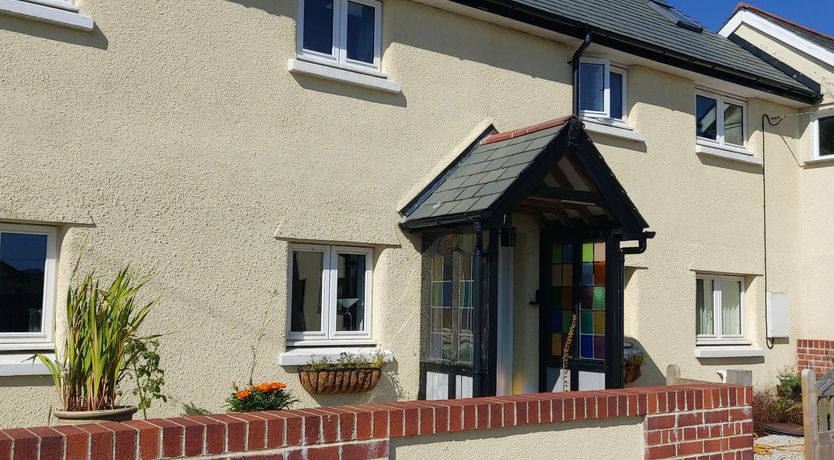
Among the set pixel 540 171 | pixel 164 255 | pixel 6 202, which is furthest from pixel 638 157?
pixel 6 202

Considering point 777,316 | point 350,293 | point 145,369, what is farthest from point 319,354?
point 777,316

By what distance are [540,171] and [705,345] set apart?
581 centimetres

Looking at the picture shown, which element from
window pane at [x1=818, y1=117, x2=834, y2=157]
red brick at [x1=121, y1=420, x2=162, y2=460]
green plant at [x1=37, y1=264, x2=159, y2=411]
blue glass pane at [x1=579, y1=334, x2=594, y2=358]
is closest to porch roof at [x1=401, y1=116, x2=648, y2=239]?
blue glass pane at [x1=579, y1=334, x2=594, y2=358]

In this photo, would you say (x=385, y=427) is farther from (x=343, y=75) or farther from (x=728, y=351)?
(x=728, y=351)

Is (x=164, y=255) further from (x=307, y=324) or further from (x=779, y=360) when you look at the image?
(x=779, y=360)

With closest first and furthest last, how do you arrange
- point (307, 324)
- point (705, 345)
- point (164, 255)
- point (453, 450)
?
point (453, 450) < point (164, 255) < point (307, 324) < point (705, 345)

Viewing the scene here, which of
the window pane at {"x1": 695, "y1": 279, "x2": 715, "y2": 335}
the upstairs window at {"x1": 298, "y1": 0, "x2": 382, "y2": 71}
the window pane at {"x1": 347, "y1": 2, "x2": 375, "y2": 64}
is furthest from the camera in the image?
the window pane at {"x1": 695, "y1": 279, "x2": 715, "y2": 335}

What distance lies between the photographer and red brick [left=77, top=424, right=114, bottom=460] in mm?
→ 4094

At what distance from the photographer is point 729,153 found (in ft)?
42.9

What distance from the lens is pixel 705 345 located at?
1270cm

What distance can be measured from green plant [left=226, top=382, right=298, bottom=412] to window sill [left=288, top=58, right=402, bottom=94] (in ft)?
→ 10.7

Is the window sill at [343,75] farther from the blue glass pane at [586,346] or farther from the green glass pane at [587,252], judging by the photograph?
the blue glass pane at [586,346]

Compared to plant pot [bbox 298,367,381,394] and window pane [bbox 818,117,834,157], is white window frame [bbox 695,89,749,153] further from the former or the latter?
plant pot [bbox 298,367,381,394]

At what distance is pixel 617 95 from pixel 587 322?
379 centimetres
